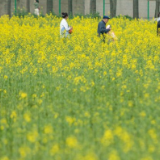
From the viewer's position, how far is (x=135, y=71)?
9680 millimetres

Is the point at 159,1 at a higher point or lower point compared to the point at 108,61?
higher

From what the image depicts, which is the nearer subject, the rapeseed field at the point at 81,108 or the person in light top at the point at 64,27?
the rapeseed field at the point at 81,108

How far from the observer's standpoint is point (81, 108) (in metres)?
6.74

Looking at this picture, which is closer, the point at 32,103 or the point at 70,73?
the point at 32,103

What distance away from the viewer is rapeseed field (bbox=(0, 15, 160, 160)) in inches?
198

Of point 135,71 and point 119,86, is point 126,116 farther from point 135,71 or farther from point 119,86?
point 135,71

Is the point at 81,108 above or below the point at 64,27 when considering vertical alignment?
below

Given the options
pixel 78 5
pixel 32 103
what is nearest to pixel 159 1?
pixel 78 5

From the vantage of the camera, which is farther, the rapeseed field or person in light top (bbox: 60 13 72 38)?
person in light top (bbox: 60 13 72 38)

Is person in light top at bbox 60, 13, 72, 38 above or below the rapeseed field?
above

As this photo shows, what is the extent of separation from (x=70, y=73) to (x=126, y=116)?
362 centimetres

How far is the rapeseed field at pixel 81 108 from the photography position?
503 centimetres

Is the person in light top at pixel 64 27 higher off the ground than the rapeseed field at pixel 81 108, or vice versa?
the person in light top at pixel 64 27

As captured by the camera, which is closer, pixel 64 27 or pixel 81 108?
pixel 81 108
